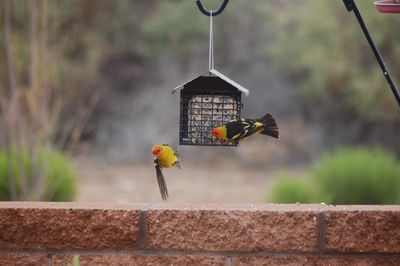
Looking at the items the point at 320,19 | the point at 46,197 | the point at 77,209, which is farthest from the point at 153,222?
the point at 320,19

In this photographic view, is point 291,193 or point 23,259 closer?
point 23,259

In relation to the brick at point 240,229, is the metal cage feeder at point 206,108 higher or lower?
higher

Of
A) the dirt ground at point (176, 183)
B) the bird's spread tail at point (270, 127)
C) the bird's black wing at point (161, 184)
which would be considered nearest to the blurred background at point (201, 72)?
the dirt ground at point (176, 183)

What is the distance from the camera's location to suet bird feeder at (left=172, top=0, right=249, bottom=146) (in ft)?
12.2

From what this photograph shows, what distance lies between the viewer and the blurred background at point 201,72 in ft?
48.1

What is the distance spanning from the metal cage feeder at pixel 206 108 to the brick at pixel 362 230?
85cm

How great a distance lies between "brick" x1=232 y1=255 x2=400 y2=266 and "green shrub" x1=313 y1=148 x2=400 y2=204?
17.0 ft

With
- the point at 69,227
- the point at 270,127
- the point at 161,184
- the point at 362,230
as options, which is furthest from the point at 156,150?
the point at 362,230

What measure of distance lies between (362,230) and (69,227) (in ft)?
3.90

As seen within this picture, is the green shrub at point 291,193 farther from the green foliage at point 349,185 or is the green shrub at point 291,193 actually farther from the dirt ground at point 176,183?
the dirt ground at point 176,183

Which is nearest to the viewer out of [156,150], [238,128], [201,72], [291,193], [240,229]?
[240,229]

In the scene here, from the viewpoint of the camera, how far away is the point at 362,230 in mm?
3109

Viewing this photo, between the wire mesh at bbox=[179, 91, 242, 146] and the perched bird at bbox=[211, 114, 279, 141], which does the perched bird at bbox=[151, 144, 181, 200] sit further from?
the perched bird at bbox=[211, 114, 279, 141]

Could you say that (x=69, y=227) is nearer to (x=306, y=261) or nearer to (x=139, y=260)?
(x=139, y=260)
